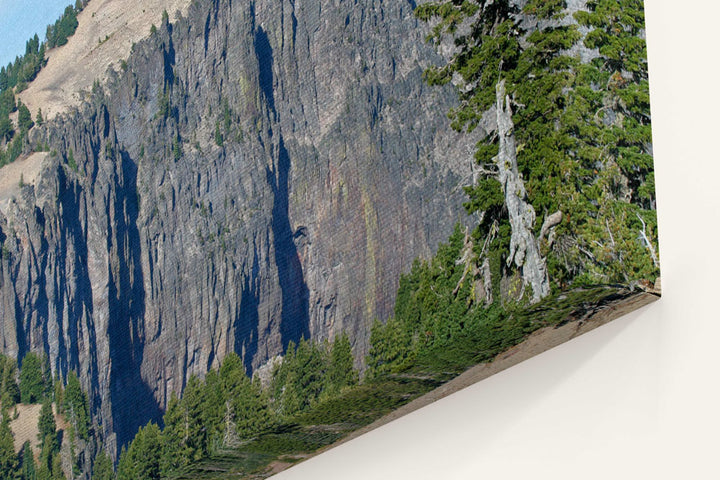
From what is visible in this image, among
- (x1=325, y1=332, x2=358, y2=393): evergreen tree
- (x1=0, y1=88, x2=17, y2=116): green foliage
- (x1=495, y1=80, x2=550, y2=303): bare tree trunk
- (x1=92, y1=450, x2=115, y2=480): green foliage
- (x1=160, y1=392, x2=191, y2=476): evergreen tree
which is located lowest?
(x1=92, y1=450, x2=115, y2=480): green foliage

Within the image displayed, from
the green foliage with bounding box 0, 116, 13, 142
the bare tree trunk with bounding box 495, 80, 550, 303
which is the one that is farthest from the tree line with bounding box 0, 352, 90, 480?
the bare tree trunk with bounding box 495, 80, 550, 303

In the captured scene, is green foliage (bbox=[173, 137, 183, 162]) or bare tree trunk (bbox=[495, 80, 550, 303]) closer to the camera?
bare tree trunk (bbox=[495, 80, 550, 303])

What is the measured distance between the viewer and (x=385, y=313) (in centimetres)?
1183

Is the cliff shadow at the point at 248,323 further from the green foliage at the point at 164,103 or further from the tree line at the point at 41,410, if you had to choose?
the tree line at the point at 41,410

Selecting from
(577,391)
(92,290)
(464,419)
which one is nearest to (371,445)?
(464,419)

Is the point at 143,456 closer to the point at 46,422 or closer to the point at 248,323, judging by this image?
the point at 46,422

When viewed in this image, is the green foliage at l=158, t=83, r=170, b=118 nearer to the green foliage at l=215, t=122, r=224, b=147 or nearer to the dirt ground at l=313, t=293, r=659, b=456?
the green foliage at l=215, t=122, r=224, b=147

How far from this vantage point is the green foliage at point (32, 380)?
46.8 feet

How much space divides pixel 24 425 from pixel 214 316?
3314mm

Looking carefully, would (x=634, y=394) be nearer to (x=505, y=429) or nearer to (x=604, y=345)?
(x=604, y=345)

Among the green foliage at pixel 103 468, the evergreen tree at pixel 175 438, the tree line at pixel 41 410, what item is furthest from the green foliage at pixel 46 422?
the evergreen tree at pixel 175 438

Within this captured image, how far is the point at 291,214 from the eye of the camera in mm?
12828

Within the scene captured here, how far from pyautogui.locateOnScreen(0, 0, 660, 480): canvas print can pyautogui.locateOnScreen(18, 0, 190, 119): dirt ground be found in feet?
0.13

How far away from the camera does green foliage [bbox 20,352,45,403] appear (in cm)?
1427
